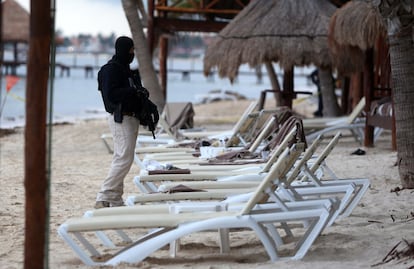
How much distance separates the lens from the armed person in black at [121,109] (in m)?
6.48

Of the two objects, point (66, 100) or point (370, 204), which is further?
point (66, 100)

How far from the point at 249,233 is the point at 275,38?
7861mm

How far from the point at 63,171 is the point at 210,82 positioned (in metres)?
80.2

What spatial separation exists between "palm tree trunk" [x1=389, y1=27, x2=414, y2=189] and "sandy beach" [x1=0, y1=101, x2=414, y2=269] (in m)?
0.24

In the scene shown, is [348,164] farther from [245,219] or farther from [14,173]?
[245,219]

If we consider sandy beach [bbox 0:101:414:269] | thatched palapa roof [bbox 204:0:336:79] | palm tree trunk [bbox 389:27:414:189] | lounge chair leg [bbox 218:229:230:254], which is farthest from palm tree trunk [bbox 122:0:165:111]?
lounge chair leg [bbox 218:229:230:254]

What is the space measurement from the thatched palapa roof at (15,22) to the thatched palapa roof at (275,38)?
27231 mm

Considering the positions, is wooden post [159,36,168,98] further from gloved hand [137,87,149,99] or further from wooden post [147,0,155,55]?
gloved hand [137,87,149,99]

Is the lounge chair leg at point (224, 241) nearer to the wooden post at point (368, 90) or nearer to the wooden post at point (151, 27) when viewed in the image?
the wooden post at point (368, 90)

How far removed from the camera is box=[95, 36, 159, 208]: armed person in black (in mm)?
6480

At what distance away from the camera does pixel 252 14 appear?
1435 centimetres

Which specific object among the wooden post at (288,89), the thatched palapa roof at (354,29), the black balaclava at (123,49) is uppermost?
the thatched palapa roof at (354,29)

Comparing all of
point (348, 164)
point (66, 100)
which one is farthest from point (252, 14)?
point (66, 100)

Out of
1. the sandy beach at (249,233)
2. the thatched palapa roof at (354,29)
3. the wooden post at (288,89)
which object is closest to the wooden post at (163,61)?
the wooden post at (288,89)
